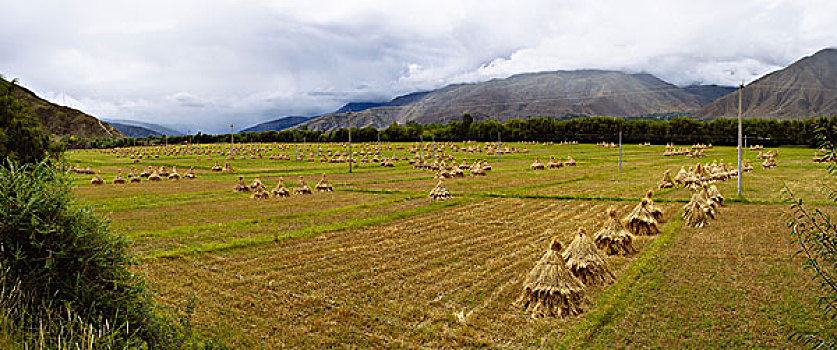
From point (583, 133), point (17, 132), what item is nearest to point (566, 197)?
point (17, 132)

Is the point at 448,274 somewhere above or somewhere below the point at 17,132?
below

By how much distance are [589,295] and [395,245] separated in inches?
325

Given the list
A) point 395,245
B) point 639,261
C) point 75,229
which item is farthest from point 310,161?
point 75,229

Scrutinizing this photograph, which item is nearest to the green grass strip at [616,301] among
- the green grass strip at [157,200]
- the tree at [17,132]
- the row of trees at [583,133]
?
the tree at [17,132]

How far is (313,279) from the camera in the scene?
14688mm

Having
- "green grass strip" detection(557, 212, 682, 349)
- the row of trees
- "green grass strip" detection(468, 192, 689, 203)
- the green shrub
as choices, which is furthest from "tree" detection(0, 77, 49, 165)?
the row of trees

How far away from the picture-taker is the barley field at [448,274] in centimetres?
1067

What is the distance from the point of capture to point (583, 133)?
146750mm

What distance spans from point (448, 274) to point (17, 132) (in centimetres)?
1803

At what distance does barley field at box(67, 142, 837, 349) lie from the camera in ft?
35.0

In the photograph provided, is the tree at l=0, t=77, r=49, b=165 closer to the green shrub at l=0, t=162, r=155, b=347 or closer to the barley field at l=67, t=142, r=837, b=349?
the barley field at l=67, t=142, r=837, b=349

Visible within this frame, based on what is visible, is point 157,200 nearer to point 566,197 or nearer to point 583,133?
point 566,197

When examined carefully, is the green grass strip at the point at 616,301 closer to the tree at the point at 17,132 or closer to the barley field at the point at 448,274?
the barley field at the point at 448,274

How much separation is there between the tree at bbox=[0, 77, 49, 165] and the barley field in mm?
5111
